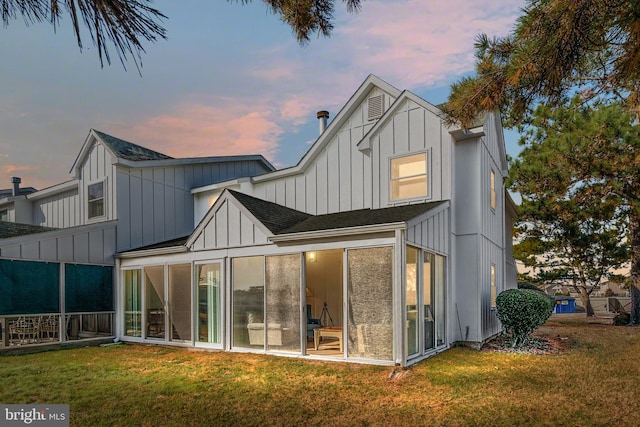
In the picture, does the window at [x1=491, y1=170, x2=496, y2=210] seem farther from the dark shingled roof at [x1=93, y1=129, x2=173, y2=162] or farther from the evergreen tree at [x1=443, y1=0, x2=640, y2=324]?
the dark shingled roof at [x1=93, y1=129, x2=173, y2=162]

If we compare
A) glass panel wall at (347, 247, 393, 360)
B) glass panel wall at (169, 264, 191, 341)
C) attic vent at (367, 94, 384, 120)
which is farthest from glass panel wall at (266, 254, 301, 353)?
attic vent at (367, 94, 384, 120)

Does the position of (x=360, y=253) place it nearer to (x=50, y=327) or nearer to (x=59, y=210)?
(x=50, y=327)

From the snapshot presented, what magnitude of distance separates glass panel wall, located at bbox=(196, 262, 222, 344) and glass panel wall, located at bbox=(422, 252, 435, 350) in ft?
15.4

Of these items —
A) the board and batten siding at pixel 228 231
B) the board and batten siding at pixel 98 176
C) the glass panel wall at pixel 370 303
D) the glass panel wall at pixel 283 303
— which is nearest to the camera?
the glass panel wall at pixel 370 303

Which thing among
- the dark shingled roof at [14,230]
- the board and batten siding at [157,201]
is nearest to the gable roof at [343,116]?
the board and batten siding at [157,201]

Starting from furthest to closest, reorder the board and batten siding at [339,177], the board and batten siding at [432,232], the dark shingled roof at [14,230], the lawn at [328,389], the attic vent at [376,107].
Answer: the attic vent at [376,107] → the board and batten siding at [339,177] → the dark shingled roof at [14,230] → the board and batten siding at [432,232] → the lawn at [328,389]

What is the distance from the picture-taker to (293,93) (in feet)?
47.3

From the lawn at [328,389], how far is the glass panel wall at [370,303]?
45 cm

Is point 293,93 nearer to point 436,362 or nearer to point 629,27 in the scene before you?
point 436,362

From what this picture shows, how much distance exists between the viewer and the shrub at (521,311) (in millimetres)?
9734

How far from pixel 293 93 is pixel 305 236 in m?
7.10

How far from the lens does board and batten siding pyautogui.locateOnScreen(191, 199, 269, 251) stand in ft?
32.4

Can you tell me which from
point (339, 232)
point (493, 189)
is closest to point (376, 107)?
point (493, 189)

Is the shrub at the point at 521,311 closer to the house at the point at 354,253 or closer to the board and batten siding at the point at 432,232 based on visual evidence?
the house at the point at 354,253
